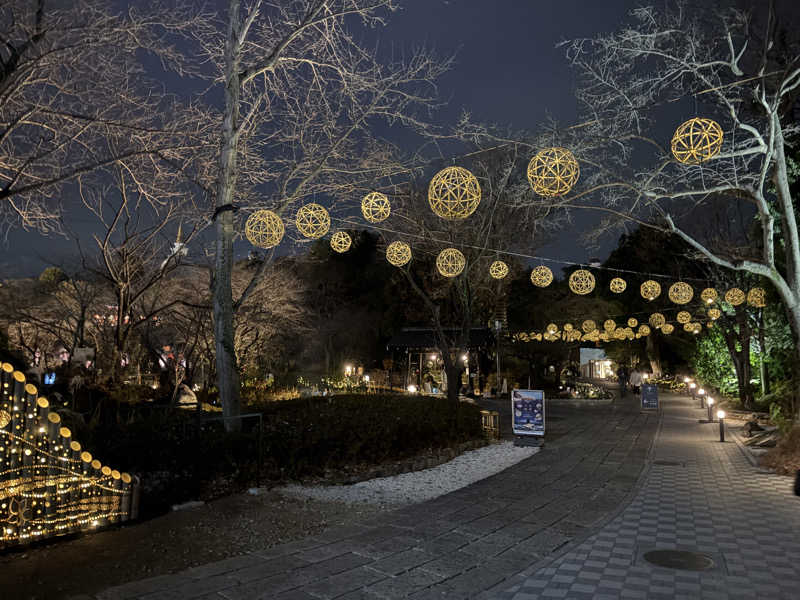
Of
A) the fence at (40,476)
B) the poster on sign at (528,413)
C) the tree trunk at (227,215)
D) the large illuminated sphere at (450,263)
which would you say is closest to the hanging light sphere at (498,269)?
the large illuminated sphere at (450,263)

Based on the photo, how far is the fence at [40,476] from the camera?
5.43 m

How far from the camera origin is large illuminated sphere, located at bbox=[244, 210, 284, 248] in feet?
33.8

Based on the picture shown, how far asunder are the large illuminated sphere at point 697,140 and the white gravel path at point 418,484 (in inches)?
245

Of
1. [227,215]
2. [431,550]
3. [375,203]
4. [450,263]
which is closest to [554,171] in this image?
[375,203]

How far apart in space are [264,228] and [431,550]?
6.77 metres

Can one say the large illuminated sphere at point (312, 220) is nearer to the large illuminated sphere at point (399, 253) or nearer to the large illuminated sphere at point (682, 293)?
the large illuminated sphere at point (399, 253)

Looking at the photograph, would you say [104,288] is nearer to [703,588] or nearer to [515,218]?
[515,218]

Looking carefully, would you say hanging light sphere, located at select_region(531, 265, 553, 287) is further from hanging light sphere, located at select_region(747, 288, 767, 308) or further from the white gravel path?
hanging light sphere, located at select_region(747, 288, 767, 308)

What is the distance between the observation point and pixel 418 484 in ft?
30.1

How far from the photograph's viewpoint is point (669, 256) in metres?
38.6

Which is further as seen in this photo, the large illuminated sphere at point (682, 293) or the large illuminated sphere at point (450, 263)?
the large illuminated sphere at point (682, 293)

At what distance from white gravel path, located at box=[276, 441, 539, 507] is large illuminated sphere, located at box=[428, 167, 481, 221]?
4383mm

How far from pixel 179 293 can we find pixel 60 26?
14625 mm

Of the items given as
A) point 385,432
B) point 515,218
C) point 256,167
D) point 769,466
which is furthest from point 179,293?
point 769,466
